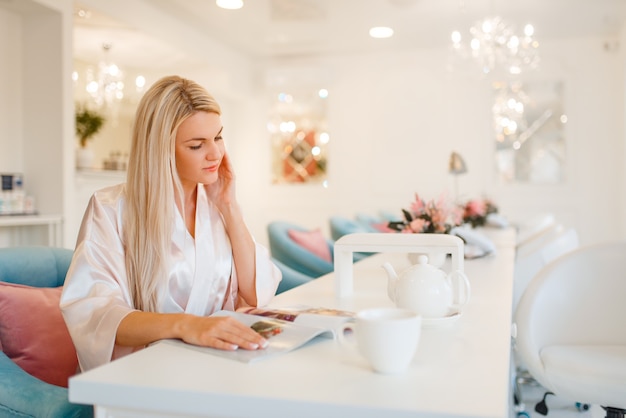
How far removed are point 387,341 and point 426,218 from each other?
1.66 metres

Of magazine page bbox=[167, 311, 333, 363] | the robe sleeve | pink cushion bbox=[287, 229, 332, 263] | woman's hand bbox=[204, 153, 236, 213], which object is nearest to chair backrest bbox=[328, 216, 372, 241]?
pink cushion bbox=[287, 229, 332, 263]

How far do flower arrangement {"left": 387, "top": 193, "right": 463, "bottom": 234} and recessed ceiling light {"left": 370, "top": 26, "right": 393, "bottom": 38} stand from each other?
448 cm

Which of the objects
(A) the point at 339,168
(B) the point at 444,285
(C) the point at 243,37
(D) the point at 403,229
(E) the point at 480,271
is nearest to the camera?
(B) the point at 444,285

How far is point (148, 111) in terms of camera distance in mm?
1479

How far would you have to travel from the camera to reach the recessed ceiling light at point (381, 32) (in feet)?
21.9

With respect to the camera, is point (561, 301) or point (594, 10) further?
point (594, 10)

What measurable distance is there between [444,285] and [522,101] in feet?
21.4

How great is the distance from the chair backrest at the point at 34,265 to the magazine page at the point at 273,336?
721mm

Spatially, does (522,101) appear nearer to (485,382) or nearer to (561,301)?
(561,301)

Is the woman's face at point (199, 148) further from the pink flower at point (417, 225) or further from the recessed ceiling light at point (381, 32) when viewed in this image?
the recessed ceiling light at point (381, 32)

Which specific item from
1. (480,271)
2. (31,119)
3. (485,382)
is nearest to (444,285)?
(485,382)

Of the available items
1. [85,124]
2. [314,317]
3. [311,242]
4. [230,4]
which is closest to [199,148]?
[314,317]

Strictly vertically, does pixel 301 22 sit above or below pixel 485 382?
above

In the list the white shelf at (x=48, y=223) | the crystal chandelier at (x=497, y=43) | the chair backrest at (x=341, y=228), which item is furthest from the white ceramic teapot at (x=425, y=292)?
the crystal chandelier at (x=497, y=43)
